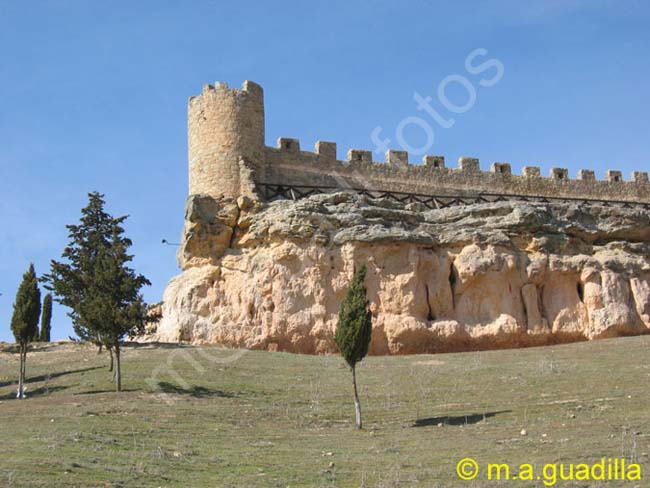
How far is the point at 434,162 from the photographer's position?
1559 inches

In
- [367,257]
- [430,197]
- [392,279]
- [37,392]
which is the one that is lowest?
[37,392]

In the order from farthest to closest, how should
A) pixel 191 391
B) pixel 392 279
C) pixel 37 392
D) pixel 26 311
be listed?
pixel 392 279 < pixel 26 311 < pixel 37 392 < pixel 191 391

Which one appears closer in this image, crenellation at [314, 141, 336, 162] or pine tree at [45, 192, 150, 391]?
pine tree at [45, 192, 150, 391]

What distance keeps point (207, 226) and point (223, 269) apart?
1.56 m

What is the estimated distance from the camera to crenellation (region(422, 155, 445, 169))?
39469mm

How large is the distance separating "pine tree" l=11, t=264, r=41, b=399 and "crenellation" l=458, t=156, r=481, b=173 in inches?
684

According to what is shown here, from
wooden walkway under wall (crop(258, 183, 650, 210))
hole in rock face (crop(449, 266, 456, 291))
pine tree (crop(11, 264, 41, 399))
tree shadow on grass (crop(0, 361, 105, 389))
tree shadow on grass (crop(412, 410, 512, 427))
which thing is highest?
wooden walkway under wall (crop(258, 183, 650, 210))

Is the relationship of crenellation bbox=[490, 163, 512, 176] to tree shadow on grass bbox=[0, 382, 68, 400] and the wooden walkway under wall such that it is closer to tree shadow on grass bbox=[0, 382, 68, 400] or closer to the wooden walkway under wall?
the wooden walkway under wall

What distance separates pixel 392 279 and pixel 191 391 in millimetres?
10490

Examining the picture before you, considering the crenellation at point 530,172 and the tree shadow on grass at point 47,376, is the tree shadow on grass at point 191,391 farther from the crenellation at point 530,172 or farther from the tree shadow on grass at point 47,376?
the crenellation at point 530,172

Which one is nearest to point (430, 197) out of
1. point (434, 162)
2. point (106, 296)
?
point (434, 162)

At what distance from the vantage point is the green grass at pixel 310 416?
710 inches

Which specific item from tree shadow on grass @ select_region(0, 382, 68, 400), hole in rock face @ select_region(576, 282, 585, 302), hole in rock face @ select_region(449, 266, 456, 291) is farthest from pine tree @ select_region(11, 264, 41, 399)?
hole in rock face @ select_region(576, 282, 585, 302)

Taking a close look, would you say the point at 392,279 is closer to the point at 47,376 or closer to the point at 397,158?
the point at 397,158
